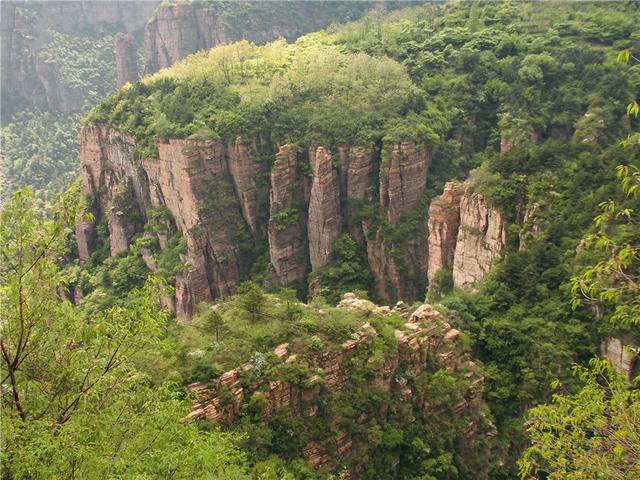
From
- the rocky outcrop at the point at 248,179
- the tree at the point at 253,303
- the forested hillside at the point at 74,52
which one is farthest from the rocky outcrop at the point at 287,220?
the forested hillside at the point at 74,52

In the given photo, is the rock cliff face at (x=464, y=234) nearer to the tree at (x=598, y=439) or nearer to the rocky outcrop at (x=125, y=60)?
the tree at (x=598, y=439)

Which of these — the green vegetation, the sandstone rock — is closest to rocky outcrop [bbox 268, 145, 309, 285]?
the sandstone rock

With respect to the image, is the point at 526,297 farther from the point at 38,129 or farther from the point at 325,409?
the point at 38,129

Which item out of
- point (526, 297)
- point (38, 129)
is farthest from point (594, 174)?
point (38, 129)

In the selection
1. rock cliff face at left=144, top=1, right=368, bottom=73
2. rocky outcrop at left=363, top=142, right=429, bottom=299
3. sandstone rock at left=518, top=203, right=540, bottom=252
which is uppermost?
rock cliff face at left=144, top=1, right=368, bottom=73

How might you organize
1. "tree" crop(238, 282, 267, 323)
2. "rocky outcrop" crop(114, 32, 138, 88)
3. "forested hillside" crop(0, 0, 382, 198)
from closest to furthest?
"tree" crop(238, 282, 267, 323)
"forested hillside" crop(0, 0, 382, 198)
"rocky outcrop" crop(114, 32, 138, 88)

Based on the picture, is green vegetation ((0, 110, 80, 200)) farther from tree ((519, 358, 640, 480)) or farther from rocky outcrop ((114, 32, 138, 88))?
tree ((519, 358, 640, 480))
